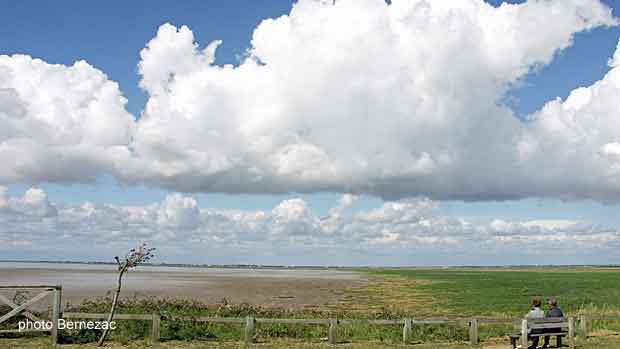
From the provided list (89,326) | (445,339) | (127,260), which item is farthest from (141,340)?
(445,339)

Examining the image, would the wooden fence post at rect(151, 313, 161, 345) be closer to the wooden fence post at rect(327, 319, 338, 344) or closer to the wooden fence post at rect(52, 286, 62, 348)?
the wooden fence post at rect(52, 286, 62, 348)

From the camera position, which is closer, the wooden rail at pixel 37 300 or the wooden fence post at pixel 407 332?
the wooden rail at pixel 37 300

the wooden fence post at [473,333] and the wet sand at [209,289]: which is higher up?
the wooden fence post at [473,333]

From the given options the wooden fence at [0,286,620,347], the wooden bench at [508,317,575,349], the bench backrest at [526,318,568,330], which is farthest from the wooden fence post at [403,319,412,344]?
the bench backrest at [526,318,568,330]

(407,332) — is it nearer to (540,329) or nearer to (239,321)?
(540,329)

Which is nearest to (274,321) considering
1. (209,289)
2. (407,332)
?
(407,332)

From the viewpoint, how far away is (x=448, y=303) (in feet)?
169

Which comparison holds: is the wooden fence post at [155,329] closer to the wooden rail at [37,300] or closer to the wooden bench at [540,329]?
the wooden rail at [37,300]

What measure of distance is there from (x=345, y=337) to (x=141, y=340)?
7013 mm

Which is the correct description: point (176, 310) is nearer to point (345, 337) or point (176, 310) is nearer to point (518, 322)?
point (345, 337)

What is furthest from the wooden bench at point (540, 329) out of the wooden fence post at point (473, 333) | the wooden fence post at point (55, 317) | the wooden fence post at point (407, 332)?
the wooden fence post at point (55, 317)

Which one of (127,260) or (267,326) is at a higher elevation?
(127,260)

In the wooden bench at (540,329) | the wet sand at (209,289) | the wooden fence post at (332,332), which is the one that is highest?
the wooden bench at (540,329)

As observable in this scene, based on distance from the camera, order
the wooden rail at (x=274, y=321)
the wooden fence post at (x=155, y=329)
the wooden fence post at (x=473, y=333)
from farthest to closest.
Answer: the wooden fence post at (x=473, y=333)
the wooden fence post at (x=155, y=329)
the wooden rail at (x=274, y=321)
